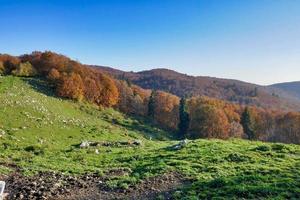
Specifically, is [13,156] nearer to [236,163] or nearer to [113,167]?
[113,167]

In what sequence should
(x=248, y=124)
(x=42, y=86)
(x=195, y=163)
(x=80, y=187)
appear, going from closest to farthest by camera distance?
(x=80, y=187) → (x=195, y=163) → (x=42, y=86) → (x=248, y=124)

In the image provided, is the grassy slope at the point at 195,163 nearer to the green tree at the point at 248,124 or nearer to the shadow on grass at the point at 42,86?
the shadow on grass at the point at 42,86

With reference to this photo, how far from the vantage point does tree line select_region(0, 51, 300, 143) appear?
88188 mm

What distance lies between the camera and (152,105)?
122875 millimetres

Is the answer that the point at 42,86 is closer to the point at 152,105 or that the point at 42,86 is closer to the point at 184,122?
the point at 184,122

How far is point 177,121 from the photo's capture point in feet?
409

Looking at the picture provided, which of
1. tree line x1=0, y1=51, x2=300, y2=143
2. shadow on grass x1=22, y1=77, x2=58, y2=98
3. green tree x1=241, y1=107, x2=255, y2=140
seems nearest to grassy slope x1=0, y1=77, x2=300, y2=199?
shadow on grass x1=22, y1=77, x2=58, y2=98

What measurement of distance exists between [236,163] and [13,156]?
15.0 m

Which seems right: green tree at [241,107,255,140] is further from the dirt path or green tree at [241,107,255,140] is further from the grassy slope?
the dirt path

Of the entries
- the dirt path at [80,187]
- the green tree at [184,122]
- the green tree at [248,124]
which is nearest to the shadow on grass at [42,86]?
the green tree at [184,122]

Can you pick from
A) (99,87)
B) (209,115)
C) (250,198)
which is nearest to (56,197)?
(250,198)

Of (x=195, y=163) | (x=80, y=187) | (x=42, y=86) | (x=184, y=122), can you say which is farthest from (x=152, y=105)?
(x=80, y=187)

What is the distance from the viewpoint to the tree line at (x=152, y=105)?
88188 millimetres

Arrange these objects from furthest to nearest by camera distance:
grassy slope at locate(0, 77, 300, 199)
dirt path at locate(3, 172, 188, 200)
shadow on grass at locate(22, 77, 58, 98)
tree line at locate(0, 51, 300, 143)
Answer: tree line at locate(0, 51, 300, 143)
shadow on grass at locate(22, 77, 58, 98)
grassy slope at locate(0, 77, 300, 199)
dirt path at locate(3, 172, 188, 200)
